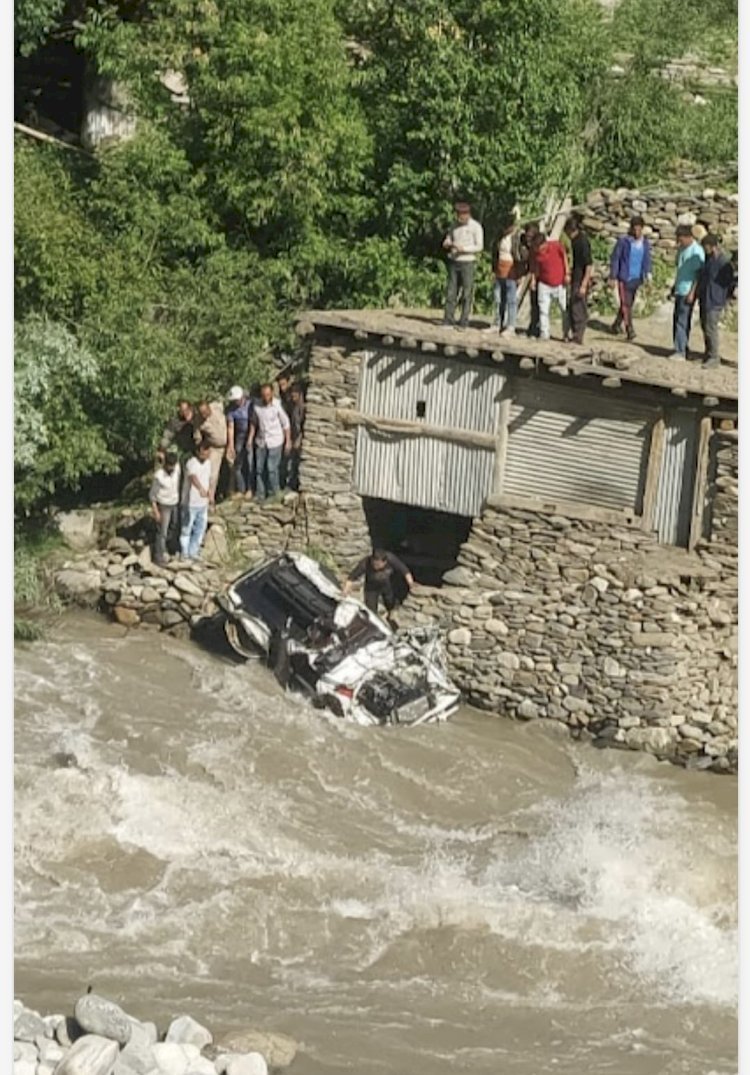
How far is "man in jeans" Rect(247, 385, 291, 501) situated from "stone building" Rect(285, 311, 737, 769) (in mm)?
205

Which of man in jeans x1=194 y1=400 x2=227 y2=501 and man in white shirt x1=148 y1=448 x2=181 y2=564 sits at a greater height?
man in jeans x1=194 y1=400 x2=227 y2=501

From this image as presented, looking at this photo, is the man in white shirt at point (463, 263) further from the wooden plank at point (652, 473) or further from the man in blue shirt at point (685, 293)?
the wooden plank at point (652, 473)

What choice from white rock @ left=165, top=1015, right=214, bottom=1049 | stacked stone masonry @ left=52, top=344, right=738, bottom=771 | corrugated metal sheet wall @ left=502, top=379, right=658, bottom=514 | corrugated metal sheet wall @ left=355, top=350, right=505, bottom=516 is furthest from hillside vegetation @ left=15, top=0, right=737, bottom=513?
white rock @ left=165, top=1015, right=214, bottom=1049

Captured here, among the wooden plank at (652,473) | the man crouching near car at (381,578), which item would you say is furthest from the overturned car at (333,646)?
the wooden plank at (652,473)

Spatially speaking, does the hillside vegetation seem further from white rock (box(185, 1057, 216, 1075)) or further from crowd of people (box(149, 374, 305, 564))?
white rock (box(185, 1057, 216, 1075))

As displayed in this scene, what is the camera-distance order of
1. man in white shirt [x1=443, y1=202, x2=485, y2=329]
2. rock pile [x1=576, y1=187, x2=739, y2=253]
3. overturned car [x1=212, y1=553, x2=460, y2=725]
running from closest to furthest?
overturned car [x1=212, y1=553, x2=460, y2=725] → man in white shirt [x1=443, y1=202, x2=485, y2=329] → rock pile [x1=576, y1=187, x2=739, y2=253]

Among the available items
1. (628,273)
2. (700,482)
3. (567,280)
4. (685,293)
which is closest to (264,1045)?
(700,482)

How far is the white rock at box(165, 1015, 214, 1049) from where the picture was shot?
519 inches

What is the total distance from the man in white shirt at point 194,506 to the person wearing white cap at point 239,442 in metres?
0.23

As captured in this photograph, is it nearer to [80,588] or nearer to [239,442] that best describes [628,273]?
[239,442]

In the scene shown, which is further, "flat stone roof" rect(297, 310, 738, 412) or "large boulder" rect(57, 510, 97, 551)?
"large boulder" rect(57, 510, 97, 551)

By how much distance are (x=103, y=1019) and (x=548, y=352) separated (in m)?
6.70

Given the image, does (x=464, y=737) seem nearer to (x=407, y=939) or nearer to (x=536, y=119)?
(x=407, y=939)

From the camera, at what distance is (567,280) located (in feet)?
61.6
